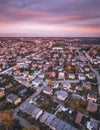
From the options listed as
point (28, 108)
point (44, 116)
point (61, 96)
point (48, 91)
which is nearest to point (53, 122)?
point (44, 116)

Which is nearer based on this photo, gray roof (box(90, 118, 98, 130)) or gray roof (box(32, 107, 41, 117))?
gray roof (box(90, 118, 98, 130))

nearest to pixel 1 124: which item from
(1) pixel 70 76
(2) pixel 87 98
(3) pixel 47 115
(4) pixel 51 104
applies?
(3) pixel 47 115

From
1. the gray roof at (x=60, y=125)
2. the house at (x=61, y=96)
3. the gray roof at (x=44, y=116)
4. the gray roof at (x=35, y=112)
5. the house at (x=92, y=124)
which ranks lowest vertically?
the house at (x=92, y=124)

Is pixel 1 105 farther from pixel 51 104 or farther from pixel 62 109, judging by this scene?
pixel 62 109

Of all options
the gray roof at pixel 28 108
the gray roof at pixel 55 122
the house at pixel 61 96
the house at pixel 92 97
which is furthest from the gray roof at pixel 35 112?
the house at pixel 92 97

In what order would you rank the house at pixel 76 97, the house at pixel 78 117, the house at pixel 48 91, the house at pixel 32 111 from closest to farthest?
the house at pixel 78 117
the house at pixel 32 111
the house at pixel 76 97
the house at pixel 48 91

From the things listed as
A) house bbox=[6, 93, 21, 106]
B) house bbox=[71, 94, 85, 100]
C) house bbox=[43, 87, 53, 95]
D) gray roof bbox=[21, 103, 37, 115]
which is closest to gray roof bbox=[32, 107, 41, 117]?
gray roof bbox=[21, 103, 37, 115]

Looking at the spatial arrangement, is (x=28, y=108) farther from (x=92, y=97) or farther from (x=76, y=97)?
(x=92, y=97)

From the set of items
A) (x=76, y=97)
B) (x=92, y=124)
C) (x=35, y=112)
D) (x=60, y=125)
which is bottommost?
(x=92, y=124)

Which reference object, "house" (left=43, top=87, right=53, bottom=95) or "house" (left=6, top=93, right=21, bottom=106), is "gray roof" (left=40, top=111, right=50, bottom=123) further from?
"house" (left=43, top=87, right=53, bottom=95)

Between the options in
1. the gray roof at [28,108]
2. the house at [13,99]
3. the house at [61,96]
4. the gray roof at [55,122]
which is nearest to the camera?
the gray roof at [55,122]

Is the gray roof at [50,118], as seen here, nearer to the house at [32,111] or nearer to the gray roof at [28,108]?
the house at [32,111]
